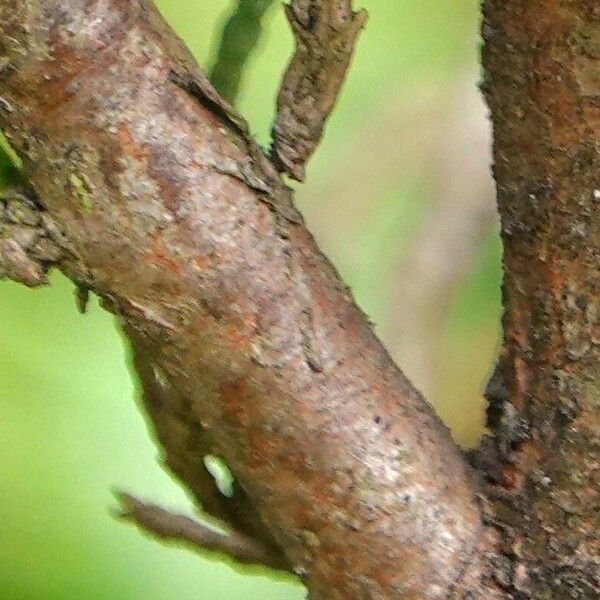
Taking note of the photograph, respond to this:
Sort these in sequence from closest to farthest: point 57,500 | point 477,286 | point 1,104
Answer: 1. point 1,104
2. point 57,500
3. point 477,286

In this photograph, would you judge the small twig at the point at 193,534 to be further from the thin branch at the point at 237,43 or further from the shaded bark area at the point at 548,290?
the thin branch at the point at 237,43

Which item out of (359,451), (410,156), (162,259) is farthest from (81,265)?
(410,156)

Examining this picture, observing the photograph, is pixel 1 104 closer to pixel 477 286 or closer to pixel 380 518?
pixel 380 518

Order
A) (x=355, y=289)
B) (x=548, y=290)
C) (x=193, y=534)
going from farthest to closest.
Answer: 1. (x=355, y=289)
2. (x=193, y=534)
3. (x=548, y=290)

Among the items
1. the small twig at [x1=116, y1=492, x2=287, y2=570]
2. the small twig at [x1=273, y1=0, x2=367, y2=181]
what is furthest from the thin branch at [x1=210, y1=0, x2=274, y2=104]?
the small twig at [x1=116, y1=492, x2=287, y2=570]

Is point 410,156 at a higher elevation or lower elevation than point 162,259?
higher

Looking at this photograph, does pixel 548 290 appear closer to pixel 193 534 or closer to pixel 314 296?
pixel 314 296

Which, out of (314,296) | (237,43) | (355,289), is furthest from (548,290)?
(355,289)
